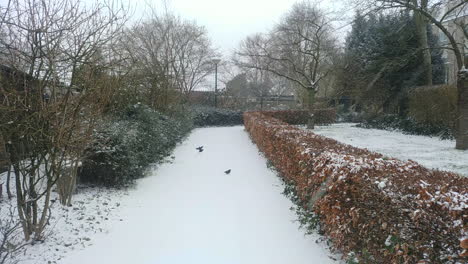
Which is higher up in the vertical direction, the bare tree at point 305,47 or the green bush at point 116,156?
the bare tree at point 305,47

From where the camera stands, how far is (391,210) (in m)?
2.15

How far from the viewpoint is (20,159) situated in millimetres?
3303

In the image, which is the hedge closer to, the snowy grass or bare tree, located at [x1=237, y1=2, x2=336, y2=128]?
bare tree, located at [x1=237, y1=2, x2=336, y2=128]

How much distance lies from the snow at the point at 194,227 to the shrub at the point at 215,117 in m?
14.9

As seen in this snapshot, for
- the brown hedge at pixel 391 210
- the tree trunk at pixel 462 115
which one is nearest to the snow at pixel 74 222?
the brown hedge at pixel 391 210

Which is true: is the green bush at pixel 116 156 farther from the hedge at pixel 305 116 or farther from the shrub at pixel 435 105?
the hedge at pixel 305 116

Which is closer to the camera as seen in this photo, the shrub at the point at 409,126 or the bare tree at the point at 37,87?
the bare tree at the point at 37,87

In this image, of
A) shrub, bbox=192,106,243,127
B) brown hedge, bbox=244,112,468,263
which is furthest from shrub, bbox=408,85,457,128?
brown hedge, bbox=244,112,468,263

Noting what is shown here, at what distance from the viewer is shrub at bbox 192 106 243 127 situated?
21.5 metres

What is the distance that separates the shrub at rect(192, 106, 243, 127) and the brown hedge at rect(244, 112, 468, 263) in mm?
18097

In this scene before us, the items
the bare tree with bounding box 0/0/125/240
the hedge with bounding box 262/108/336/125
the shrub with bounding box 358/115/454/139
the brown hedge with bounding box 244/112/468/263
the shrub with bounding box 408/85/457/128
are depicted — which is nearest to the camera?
the brown hedge with bounding box 244/112/468/263

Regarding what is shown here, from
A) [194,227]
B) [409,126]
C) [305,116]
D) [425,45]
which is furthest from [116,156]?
[425,45]

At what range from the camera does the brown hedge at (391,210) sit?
1766mm

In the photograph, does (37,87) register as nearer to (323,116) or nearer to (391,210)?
(391,210)
